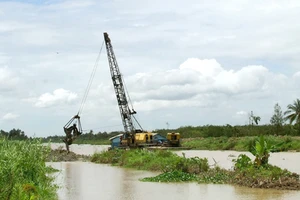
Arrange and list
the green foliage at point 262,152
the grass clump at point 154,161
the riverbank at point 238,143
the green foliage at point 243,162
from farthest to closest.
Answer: the riverbank at point 238,143
the grass clump at point 154,161
the green foliage at point 243,162
the green foliage at point 262,152

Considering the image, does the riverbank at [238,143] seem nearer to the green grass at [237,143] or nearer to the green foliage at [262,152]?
the green grass at [237,143]

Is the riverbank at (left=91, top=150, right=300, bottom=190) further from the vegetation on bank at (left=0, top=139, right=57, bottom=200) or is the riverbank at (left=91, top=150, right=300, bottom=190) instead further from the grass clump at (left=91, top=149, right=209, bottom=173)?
the vegetation on bank at (left=0, top=139, right=57, bottom=200)

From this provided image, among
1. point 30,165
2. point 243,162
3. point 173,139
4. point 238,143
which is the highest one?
point 173,139

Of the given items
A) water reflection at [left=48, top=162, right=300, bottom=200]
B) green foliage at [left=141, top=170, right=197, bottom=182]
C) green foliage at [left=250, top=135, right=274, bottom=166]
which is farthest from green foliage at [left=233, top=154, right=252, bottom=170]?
green foliage at [left=141, top=170, right=197, bottom=182]

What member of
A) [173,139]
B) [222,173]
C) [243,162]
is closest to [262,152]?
[243,162]

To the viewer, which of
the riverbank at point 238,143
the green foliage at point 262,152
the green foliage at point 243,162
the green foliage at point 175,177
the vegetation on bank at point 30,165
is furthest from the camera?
the riverbank at point 238,143

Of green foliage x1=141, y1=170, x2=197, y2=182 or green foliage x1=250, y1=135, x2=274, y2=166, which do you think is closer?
green foliage x1=250, y1=135, x2=274, y2=166

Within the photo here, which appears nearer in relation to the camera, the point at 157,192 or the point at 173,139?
the point at 157,192

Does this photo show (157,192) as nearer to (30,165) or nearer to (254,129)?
(30,165)

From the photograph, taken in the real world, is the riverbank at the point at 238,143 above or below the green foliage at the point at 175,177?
above

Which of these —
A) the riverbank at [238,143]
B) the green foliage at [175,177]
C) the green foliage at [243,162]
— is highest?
the riverbank at [238,143]

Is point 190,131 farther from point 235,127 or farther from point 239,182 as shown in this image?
point 239,182

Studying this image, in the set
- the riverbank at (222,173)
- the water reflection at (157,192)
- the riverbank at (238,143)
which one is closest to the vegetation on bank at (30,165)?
the water reflection at (157,192)

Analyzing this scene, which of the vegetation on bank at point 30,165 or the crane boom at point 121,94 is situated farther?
the crane boom at point 121,94
